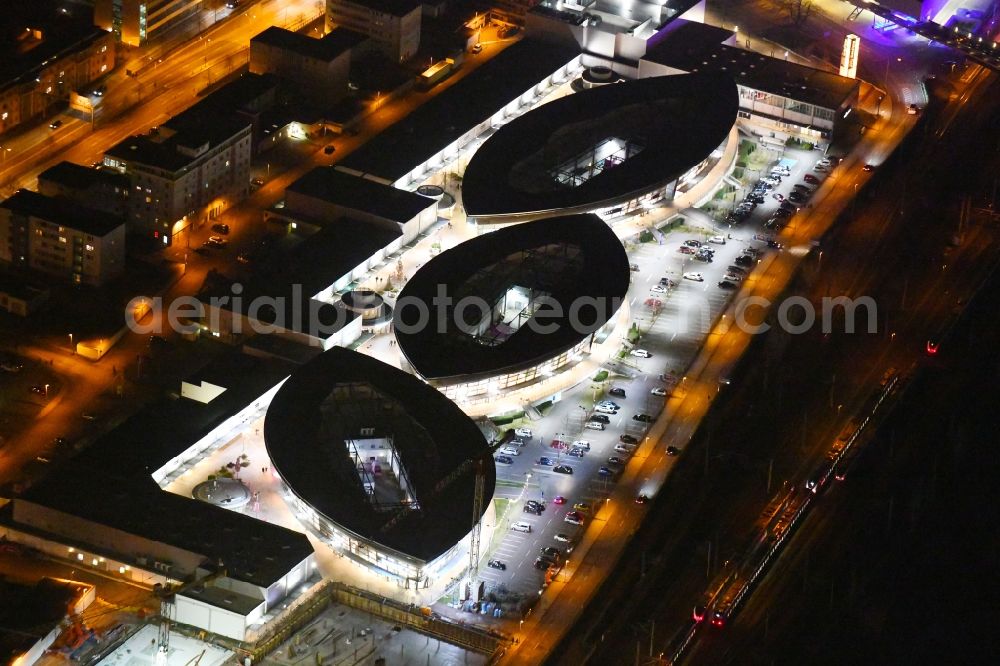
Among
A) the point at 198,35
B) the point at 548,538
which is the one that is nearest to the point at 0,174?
the point at 198,35

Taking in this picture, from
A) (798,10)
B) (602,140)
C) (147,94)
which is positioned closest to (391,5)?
(147,94)

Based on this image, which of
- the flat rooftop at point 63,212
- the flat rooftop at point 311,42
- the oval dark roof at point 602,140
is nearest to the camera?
the flat rooftop at point 63,212

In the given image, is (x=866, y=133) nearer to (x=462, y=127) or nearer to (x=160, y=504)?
(x=462, y=127)

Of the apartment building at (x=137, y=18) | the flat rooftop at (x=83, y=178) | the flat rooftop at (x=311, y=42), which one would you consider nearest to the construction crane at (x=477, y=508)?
the flat rooftop at (x=83, y=178)

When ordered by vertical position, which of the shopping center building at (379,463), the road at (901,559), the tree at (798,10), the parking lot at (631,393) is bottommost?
the parking lot at (631,393)

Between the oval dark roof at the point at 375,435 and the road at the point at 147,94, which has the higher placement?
the oval dark roof at the point at 375,435

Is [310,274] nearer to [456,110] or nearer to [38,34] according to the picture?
[456,110]

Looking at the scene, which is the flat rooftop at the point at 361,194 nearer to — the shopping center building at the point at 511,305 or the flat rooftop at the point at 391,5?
the shopping center building at the point at 511,305

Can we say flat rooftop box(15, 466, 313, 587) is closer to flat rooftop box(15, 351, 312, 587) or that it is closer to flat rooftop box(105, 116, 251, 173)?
flat rooftop box(15, 351, 312, 587)
